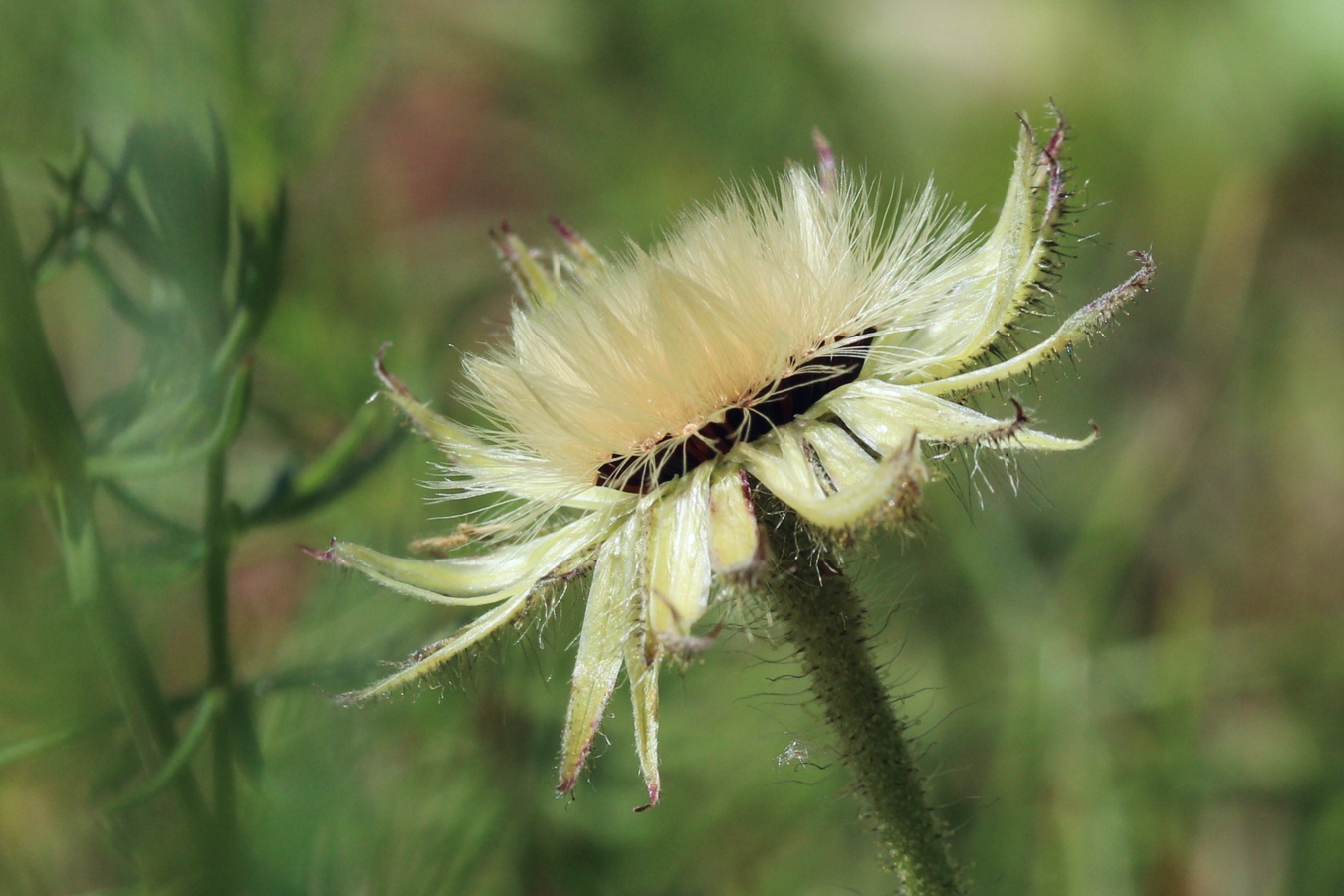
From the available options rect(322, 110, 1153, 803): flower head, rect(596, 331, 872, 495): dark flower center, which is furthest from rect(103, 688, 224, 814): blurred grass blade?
rect(596, 331, 872, 495): dark flower center

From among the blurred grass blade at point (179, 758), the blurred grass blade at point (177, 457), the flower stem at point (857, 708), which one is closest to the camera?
the blurred grass blade at point (179, 758)

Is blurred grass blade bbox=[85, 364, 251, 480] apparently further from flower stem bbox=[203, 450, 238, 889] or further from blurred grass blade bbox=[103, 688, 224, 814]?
blurred grass blade bbox=[103, 688, 224, 814]

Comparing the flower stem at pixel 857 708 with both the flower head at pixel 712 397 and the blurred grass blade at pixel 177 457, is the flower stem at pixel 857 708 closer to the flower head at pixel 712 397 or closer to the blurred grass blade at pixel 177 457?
the flower head at pixel 712 397

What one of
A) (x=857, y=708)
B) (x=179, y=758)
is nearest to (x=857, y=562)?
(x=857, y=708)

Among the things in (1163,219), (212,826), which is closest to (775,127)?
(1163,219)

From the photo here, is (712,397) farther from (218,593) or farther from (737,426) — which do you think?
(218,593)

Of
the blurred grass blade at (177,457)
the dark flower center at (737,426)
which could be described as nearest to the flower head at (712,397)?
the dark flower center at (737,426)
